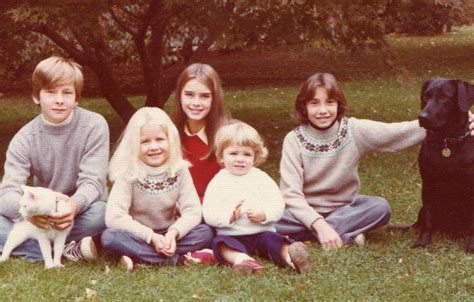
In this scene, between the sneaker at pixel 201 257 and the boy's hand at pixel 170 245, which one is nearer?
the boy's hand at pixel 170 245

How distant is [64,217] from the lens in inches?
189

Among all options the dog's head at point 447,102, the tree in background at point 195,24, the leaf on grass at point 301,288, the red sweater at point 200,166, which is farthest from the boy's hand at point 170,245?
the tree in background at point 195,24

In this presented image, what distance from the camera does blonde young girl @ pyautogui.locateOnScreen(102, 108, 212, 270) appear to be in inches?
192

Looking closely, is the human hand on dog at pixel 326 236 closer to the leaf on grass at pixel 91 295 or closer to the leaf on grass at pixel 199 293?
the leaf on grass at pixel 199 293

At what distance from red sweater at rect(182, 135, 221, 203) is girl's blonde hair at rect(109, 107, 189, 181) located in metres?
0.35

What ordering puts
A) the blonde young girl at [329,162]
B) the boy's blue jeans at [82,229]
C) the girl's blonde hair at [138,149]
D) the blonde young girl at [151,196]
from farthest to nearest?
1. the blonde young girl at [329,162]
2. the boy's blue jeans at [82,229]
3. the girl's blonde hair at [138,149]
4. the blonde young girl at [151,196]

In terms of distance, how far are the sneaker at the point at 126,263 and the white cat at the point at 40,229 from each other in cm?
37

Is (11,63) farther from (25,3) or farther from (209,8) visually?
(209,8)

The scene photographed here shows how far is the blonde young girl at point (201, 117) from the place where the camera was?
17.7 ft

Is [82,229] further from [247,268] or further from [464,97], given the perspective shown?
[464,97]

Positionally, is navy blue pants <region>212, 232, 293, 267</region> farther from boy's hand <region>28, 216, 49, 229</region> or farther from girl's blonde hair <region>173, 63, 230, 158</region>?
boy's hand <region>28, 216, 49, 229</region>

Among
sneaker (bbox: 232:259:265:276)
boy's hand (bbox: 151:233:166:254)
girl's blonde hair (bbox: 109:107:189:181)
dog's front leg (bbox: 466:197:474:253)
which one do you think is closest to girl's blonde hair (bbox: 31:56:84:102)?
girl's blonde hair (bbox: 109:107:189:181)

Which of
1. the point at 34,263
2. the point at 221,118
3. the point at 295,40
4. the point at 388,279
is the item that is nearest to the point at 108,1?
the point at 295,40

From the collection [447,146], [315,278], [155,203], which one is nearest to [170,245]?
[155,203]
